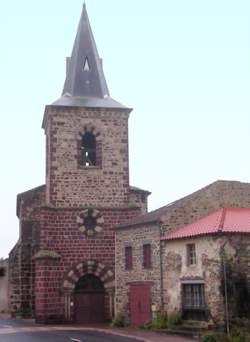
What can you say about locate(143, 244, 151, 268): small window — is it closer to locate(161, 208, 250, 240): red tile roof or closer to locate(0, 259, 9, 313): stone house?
locate(161, 208, 250, 240): red tile roof

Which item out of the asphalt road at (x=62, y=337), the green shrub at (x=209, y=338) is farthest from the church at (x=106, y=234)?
the asphalt road at (x=62, y=337)

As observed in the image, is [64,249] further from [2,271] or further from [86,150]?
[2,271]

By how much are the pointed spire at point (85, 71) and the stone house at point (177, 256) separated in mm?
9290

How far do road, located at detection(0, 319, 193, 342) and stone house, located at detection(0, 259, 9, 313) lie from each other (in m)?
12.0

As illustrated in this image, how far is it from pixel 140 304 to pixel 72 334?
15.1 ft

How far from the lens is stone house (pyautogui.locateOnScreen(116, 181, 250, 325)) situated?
25.8 meters

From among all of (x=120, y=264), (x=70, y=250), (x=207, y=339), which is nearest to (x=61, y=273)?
(x=70, y=250)

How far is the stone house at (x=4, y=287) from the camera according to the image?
4283 centimetres

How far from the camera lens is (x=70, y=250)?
110 feet

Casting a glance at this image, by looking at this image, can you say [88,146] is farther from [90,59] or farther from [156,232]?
[156,232]

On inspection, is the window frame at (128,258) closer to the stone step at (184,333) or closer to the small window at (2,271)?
the stone step at (184,333)

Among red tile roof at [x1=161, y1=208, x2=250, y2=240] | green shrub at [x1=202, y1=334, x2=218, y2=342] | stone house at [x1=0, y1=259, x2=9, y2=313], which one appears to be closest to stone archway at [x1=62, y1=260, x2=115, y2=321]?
red tile roof at [x1=161, y1=208, x2=250, y2=240]

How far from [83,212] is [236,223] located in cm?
1032

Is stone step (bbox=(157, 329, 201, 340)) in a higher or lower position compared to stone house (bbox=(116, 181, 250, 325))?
lower
